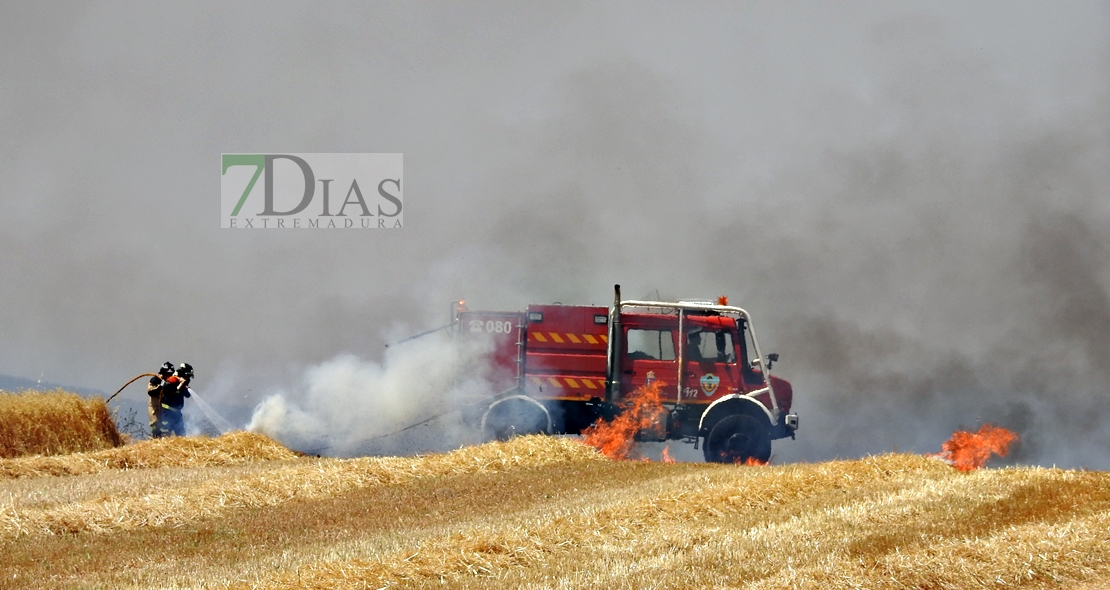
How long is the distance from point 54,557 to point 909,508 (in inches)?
341

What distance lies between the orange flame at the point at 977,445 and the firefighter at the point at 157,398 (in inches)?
589

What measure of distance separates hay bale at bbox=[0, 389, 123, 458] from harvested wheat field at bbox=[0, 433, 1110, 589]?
3.75 meters

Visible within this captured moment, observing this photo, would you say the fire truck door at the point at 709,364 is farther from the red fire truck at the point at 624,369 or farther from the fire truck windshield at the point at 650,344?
the fire truck windshield at the point at 650,344

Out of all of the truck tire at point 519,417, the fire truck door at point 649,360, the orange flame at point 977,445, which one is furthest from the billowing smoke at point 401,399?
the orange flame at point 977,445

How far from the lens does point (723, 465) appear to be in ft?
60.3

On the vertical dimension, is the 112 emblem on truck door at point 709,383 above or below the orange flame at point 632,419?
above

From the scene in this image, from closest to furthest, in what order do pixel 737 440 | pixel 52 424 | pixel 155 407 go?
1. pixel 737 440
2. pixel 52 424
3. pixel 155 407

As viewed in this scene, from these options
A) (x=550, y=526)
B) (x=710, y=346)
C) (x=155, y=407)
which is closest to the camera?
(x=550, y=526)

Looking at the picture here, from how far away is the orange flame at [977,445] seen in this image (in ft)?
59.7

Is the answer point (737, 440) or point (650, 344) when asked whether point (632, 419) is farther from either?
point (737, 440)

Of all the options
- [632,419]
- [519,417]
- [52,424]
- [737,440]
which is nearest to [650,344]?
[632,419]

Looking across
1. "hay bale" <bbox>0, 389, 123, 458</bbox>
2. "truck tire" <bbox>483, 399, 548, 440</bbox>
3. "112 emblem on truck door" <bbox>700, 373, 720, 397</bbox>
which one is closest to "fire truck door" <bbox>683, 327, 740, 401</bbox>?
"112 emblem on truck door" <bbox>700, 373, 720, 397</bbox>

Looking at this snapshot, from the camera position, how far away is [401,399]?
20.5 metres

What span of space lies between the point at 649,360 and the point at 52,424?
11.7 metres
